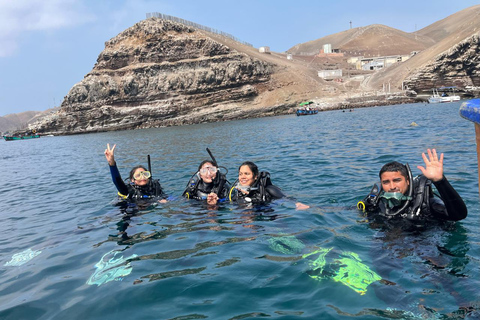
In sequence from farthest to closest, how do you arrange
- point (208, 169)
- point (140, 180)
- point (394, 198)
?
point (140, 180), point (208, 169), point (394, 198)

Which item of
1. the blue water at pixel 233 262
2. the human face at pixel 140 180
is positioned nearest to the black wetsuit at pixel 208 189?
the blue water at pixel 233 262

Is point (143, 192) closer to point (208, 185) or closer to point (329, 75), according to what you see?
point (208, 185)

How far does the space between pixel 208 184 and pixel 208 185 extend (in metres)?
0.03

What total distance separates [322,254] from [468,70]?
229ft

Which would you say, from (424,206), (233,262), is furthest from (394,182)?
(233,262)

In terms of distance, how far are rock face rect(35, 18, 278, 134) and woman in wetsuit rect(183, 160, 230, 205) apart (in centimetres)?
5401

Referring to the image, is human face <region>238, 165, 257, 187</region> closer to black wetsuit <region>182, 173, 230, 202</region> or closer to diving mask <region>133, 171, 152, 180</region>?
black wetsuit <region>182, 173, 230, 202</region>

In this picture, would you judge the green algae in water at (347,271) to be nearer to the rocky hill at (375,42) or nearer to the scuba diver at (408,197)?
the scuba diver at (408,197)

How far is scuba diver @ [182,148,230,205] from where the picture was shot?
6.96 m

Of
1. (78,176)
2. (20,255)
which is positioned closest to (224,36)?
(78,176)

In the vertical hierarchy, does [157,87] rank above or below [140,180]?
above

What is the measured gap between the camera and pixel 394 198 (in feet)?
15.0

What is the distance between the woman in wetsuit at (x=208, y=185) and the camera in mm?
6957

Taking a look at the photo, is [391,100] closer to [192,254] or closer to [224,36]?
[224,36]
